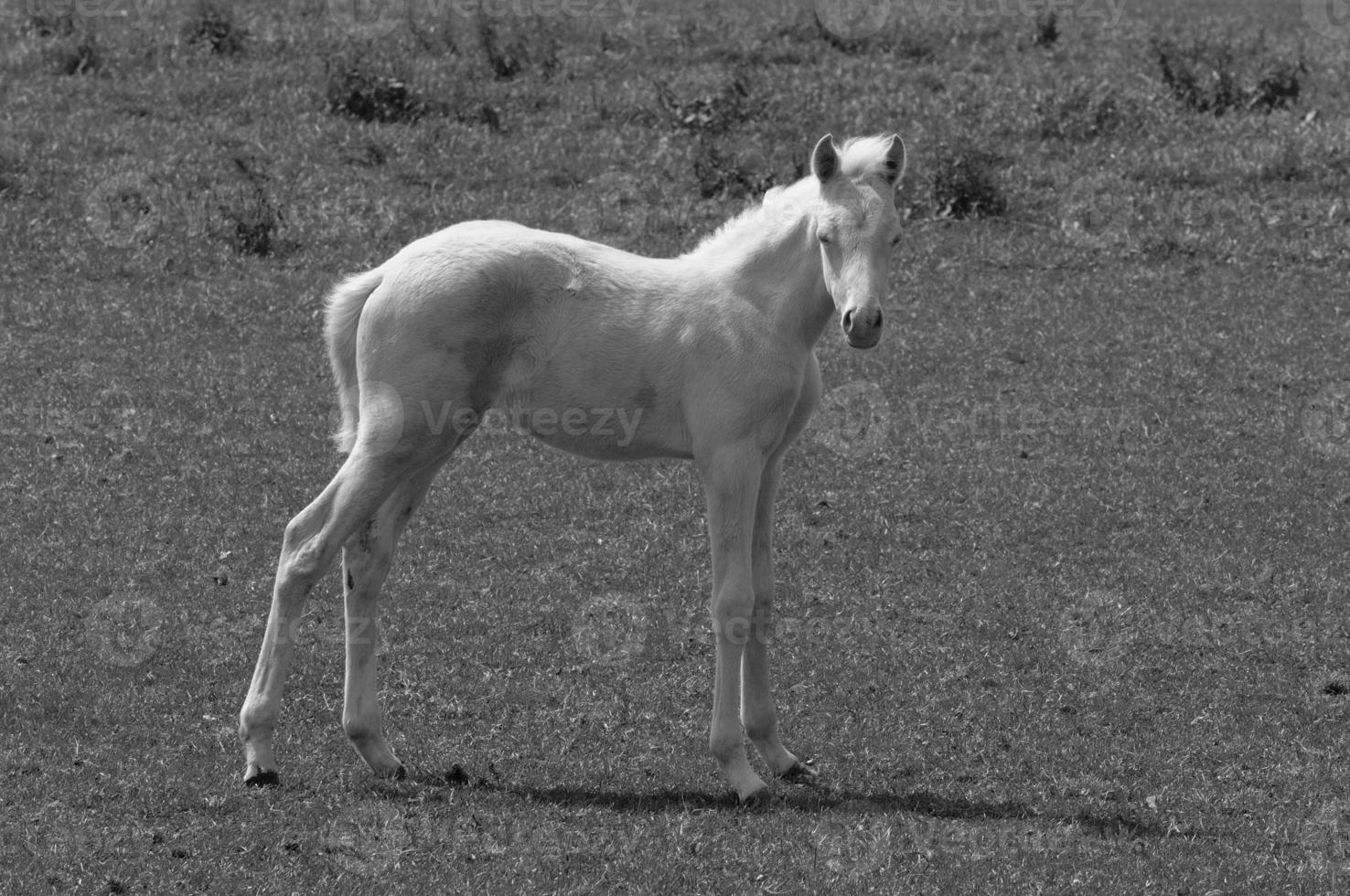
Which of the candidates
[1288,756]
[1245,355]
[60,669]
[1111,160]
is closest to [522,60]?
[1111,160]

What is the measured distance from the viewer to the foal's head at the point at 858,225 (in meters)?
7.12

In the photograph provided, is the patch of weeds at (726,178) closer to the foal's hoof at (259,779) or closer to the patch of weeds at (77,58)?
the patch of weeds at (77,58)

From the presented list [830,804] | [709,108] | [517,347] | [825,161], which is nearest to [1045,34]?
[709,108]

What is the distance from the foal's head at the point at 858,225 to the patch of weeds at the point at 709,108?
1290cm

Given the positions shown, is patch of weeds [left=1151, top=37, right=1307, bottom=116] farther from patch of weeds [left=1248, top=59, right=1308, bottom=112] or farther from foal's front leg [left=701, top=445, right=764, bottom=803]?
foal's front leg [left=701, top=445, right=764, bottom=803]

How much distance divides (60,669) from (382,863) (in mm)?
3132

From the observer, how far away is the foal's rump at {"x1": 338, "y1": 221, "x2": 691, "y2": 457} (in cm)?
768

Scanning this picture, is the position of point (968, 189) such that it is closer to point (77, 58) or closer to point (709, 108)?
point (709, 108)

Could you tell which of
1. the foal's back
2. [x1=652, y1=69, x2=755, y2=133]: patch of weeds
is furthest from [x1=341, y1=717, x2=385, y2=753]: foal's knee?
[x1=652, y1=69, x2=755, y2=133]: patch of weeds

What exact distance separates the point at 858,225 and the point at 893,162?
411mm

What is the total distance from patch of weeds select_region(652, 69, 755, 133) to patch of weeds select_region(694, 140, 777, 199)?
1.33m

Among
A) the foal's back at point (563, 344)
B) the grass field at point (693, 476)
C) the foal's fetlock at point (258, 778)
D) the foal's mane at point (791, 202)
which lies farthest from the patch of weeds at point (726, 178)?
the foal's fetlock at point (258, 778)

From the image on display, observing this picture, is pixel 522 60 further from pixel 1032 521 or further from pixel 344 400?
pixel 344 400

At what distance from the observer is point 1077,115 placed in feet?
67.6
